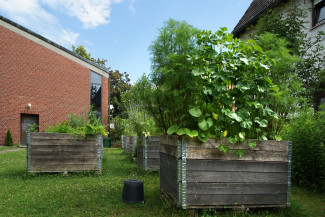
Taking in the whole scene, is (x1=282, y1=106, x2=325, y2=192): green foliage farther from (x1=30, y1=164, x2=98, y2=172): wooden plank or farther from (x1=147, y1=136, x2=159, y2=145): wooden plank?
(x1=30, y1=164, x2=98, y2=172): wooden plank

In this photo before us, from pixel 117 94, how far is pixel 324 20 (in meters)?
27.3

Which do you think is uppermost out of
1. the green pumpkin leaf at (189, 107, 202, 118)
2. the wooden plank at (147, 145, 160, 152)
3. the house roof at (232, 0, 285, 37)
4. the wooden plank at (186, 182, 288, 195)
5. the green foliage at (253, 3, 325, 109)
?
the house roof at (232, 0, 285, 37)

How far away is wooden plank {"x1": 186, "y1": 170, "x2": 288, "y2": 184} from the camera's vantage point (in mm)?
3250

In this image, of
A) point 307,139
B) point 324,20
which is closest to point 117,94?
point 324,20

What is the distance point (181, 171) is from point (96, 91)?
828 inches

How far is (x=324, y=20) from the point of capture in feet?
27.2

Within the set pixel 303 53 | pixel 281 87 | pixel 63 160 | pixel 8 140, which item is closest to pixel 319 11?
pixel 303 53

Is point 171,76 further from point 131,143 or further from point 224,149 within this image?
point 131,143

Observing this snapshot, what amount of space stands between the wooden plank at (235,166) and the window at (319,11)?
7.58m

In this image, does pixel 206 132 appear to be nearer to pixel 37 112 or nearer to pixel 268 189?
pixel 268 189

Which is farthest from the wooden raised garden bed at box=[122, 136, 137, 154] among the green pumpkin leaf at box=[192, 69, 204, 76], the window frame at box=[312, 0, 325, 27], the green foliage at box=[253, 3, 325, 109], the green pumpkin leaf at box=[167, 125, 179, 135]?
the window frame at box=[312, 0, 325, 27]

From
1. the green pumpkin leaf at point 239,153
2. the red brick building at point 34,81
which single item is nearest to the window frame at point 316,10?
the green pumpkin leaf at point 239,153

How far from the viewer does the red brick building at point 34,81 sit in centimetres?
1775

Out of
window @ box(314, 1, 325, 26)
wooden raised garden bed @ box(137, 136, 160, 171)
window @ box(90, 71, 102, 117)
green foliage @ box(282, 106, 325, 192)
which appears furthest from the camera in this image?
window @ box(90, 71, 102, 117)
